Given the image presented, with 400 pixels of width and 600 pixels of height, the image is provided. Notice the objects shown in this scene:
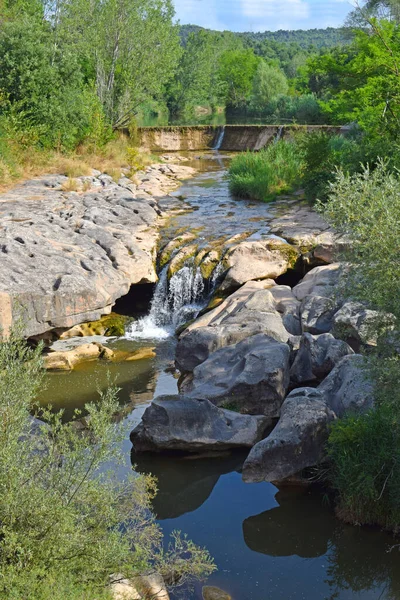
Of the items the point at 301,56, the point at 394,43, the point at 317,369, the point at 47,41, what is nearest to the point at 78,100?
the point at 47,41

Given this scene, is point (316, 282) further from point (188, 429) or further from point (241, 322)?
point (188, 429)

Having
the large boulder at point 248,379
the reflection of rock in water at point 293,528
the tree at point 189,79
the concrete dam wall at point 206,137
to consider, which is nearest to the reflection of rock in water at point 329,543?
the reflection of rock in water at point 293,528

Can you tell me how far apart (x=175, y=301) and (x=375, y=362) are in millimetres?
7335

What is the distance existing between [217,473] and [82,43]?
2043 centimetres

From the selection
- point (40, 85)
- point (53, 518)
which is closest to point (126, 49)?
point (40, 85)

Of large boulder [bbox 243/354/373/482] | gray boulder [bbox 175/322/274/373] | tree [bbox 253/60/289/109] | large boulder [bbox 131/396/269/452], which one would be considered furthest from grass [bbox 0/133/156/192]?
tree [bbox 253/60/289/109]

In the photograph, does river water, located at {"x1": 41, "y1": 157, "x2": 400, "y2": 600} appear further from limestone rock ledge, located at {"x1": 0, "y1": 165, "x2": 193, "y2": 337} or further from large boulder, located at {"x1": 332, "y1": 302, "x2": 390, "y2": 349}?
large boulder, located at {"x1": 332, "y1": 302, "x2": 390, "y2": 349}

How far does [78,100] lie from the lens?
2283 cm

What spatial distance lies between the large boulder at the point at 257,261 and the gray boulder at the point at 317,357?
11.5ft

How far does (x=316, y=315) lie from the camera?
10805 millimetres

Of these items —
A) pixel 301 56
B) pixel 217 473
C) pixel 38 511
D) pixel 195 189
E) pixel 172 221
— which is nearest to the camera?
pixel 38 511

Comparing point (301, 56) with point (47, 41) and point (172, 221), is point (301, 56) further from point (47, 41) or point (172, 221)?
point (172, 221)

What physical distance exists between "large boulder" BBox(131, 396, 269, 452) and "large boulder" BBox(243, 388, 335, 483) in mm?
782

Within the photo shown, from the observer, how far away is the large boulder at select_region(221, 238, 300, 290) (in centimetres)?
1299
